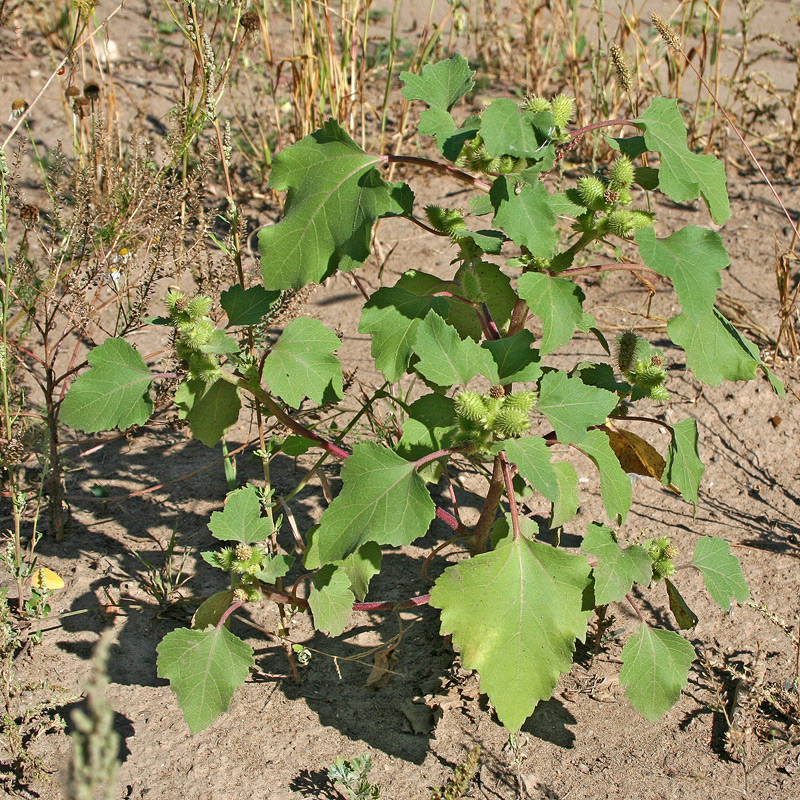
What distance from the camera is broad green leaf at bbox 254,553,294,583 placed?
225 centimetres

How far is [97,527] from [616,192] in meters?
2.08

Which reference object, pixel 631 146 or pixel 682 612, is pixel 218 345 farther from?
pixel 682 612

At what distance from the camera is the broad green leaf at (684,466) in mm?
2189

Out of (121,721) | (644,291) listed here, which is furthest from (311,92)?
(121,721)

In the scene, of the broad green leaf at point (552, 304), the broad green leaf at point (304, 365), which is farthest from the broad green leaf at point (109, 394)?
the broad green leaf at point (552, 304)

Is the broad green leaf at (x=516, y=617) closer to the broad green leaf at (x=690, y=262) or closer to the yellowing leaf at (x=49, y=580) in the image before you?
the broad green leaf at (x=690, y=262)

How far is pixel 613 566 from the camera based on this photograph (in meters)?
2.07

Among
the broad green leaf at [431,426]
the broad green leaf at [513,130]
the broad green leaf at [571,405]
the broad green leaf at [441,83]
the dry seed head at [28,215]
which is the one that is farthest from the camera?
the dry seed head at [28,215]

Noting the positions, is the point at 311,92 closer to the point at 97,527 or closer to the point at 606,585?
the point at 97,527

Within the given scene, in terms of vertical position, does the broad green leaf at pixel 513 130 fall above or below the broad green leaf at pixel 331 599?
above

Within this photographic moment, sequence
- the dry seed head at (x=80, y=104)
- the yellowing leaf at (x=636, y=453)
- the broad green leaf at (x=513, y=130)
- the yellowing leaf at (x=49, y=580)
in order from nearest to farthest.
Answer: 1. the broad green leaf at (x=513, y=130)
2. the yellowing leaf at (x=636, y=453)
3. the yellowing leaf at (x=49, y=580)
4. the dry seed head at (x=80, y=104)

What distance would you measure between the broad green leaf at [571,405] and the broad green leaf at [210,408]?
2.72 ft

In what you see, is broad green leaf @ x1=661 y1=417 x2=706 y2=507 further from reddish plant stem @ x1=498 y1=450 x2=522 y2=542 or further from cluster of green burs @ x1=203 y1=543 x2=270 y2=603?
cluster of green burs @ x1=203 y1=543 x2=270 y2=603

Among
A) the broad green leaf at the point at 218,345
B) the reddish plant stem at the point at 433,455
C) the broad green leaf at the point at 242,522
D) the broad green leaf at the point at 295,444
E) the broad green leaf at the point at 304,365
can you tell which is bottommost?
the broad green leaf at the point at 242,522
